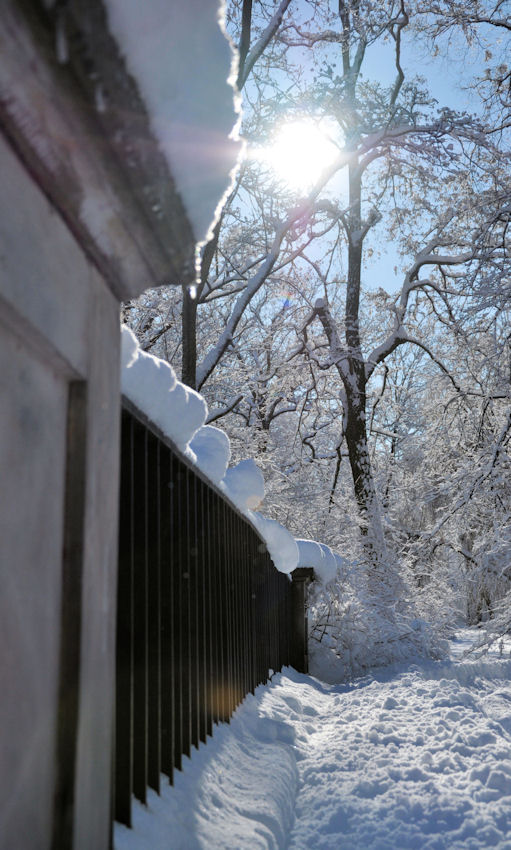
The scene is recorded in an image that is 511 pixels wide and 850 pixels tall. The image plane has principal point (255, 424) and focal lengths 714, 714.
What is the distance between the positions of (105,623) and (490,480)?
22.7ft

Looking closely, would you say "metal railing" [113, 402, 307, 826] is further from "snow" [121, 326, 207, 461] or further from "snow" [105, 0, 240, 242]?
"snow" [105, 0, 240, 242]

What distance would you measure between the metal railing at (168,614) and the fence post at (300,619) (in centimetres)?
405

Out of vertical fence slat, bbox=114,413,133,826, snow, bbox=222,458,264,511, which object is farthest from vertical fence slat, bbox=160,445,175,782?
snow, bbox=222,458,264,511

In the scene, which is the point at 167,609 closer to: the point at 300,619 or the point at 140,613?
the point at 140,613

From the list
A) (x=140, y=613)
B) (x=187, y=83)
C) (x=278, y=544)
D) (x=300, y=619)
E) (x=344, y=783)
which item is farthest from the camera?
(x=300, y=619)

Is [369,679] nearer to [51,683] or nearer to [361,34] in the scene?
[51,683]

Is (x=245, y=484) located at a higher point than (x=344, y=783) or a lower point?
higher

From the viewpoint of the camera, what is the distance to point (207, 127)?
47.4 inches

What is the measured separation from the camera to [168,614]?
267 centimetres

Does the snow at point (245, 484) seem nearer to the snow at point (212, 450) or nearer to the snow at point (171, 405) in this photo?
the snow at point (171, 405)

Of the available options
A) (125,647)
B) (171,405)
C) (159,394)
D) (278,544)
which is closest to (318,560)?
(278,544)

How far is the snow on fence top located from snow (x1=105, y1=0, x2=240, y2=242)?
2.23 ft

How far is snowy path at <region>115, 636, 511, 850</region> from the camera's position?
8.05 feet

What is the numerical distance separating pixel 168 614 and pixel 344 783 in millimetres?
1565
